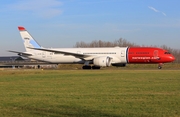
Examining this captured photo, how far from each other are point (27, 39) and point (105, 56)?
1411 centimetres

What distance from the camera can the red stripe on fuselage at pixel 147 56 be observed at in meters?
44.0

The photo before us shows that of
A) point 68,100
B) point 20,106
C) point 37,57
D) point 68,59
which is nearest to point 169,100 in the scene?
point 68,100

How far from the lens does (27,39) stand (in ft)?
175

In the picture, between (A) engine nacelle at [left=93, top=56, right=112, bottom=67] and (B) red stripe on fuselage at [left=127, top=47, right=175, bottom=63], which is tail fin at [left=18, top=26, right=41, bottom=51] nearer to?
(A) engine nacelle at [left=93, top=56, right=112, bottom=67]

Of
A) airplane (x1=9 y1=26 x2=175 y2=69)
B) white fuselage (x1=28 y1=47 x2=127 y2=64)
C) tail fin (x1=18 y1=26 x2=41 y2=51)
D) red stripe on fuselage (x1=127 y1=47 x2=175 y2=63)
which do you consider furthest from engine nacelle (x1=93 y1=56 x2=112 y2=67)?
tail fin (x1=18 y1=26 x2=41 y2=51)

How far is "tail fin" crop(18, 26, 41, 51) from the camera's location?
5309cm

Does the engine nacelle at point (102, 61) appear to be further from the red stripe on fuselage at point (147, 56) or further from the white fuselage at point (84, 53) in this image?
the red stripe on fuselage at point (147, 56)

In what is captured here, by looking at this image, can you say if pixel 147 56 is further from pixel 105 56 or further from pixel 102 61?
pixel 102 61

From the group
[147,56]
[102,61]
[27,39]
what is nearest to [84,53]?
[102,61]

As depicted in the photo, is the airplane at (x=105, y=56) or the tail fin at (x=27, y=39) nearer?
the airplane at (x=105, y=56)

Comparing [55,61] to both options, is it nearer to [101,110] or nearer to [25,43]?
[25,43]

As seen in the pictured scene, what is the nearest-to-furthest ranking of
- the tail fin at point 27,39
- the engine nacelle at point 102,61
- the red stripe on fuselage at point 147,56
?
the engine nacelle at point 102,61 < the red stripe on fuselage at point 147,56 < the tail fin at point 27,39

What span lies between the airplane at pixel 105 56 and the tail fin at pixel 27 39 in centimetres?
109

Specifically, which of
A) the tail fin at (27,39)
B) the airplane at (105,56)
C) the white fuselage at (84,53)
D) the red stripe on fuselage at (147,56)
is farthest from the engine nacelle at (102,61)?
the tail fin at (27,39)
